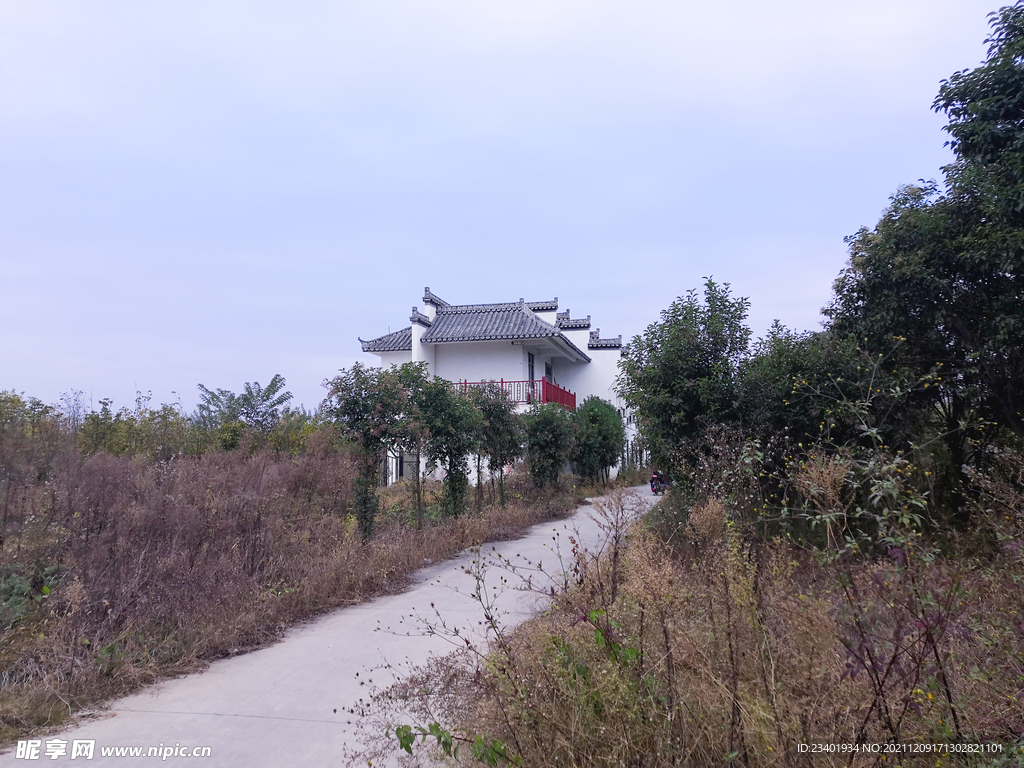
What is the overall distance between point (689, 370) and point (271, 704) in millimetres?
6466

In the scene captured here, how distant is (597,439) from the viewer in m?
24.7

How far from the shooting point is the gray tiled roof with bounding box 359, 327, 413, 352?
28406 mm

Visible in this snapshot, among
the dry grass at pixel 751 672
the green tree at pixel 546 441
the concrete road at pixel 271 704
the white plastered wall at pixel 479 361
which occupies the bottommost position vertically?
the concrete road at pixel 271 704

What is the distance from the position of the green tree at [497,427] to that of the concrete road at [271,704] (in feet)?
26.6

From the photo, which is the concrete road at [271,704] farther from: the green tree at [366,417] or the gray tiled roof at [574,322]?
the gray tiled roof at [574,322]

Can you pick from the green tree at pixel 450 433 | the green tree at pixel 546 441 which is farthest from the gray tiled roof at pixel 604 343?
the green tree at pixel 450 433

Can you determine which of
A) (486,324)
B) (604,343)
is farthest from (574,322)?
(486,324)

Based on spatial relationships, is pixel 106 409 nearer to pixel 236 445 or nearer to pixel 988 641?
pixel 236 445

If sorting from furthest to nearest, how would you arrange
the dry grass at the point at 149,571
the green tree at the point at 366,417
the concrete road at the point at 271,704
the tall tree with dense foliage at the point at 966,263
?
1. the green tree at the point at 366,417
2. the tall tree with dense foliage at the point at 966,263
3. the dry grass at the point at 149,571
4. the concrete road at the point at 271,704

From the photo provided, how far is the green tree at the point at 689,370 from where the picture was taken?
9.06 meters

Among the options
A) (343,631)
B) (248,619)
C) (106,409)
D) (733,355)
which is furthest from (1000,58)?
(106,409)

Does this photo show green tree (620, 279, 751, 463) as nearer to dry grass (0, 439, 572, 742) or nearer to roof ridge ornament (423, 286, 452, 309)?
dry grass (0, 439, 572, 742)

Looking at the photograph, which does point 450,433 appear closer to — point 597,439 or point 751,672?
point 751,672

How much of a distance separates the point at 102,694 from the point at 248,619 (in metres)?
1.52
